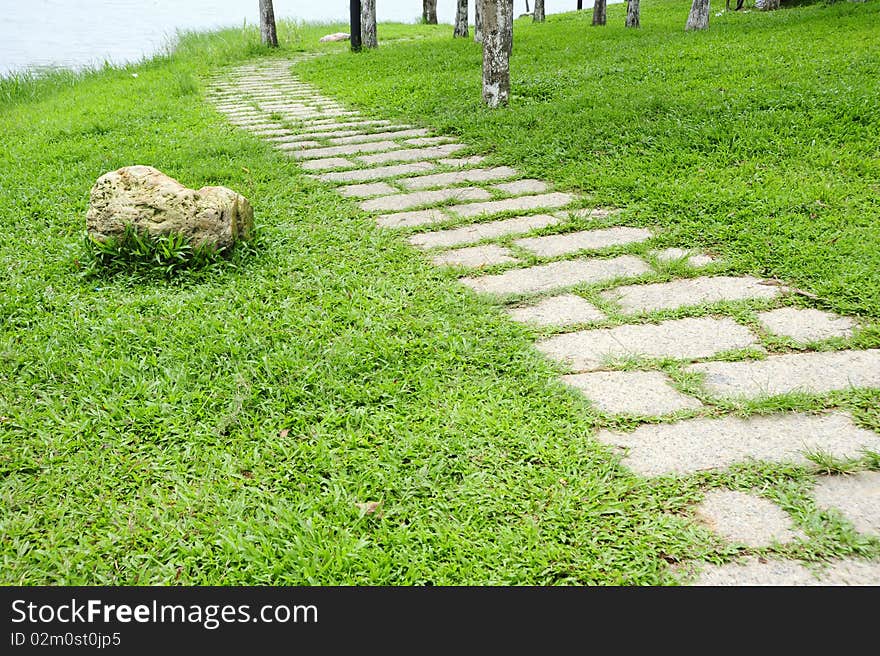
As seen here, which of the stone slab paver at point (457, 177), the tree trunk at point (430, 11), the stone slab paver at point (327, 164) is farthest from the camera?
the tree trunk at point (430, 11)

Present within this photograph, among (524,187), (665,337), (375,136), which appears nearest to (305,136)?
(375,136)

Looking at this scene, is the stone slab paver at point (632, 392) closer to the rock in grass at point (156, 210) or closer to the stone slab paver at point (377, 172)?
the rock in grass at point (156, 210)

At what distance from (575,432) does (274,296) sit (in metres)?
1.75

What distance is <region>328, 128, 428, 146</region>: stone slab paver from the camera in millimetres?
6547

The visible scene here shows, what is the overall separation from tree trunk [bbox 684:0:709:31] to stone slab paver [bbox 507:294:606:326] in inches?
415

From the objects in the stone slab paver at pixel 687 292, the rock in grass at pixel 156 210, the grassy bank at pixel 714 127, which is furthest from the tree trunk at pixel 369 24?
the stone slab paver at pixel 687 292

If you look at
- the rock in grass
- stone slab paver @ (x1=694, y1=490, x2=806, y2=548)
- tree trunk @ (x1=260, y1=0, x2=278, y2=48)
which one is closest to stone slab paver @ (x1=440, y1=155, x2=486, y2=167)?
the rock in grass

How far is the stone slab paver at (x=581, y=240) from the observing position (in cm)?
390

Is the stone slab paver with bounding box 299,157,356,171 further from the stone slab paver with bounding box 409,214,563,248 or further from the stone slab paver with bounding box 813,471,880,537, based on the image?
the stone slab paver with bounding box 813,471,880,537

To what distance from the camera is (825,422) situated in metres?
2.41

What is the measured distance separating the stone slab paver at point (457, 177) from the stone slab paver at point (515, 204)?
1.65 ft

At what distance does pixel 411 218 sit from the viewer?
14.7 feet

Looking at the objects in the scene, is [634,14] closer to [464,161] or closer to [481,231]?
[464,161]
